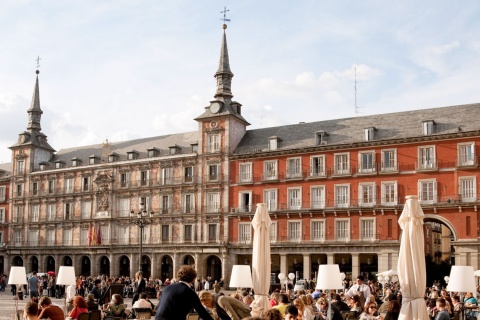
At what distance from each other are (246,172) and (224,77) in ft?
31.5

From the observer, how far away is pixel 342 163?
4703 cm

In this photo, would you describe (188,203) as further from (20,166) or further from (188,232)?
(20,166)

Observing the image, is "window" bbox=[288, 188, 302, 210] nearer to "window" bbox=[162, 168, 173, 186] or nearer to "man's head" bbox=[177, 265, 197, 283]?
"window" bbox=[162, 168, 173, 186]

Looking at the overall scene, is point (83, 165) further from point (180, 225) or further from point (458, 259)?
point (458, 259)

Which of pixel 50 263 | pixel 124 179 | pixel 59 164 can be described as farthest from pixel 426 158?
pixel 50 263

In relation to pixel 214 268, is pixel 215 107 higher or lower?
higher

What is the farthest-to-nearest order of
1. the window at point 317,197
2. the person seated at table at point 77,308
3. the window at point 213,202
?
the window at point 213,202
the window at point 317,197
the person seated at table at point 77,308

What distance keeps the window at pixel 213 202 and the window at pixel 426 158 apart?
16942 mm

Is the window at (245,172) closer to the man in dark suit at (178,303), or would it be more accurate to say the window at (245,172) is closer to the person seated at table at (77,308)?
the person seated at table at (77,308)

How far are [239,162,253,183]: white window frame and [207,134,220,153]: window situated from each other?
2.71m

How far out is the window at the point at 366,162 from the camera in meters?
45.6

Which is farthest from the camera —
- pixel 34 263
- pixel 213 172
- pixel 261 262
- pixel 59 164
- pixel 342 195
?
pixel 59 164

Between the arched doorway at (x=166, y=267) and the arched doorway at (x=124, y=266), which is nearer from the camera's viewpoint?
the arched doorway at (x=166, y=267)

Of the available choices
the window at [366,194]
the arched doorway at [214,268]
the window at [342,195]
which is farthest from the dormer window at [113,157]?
the window at [366,194]
